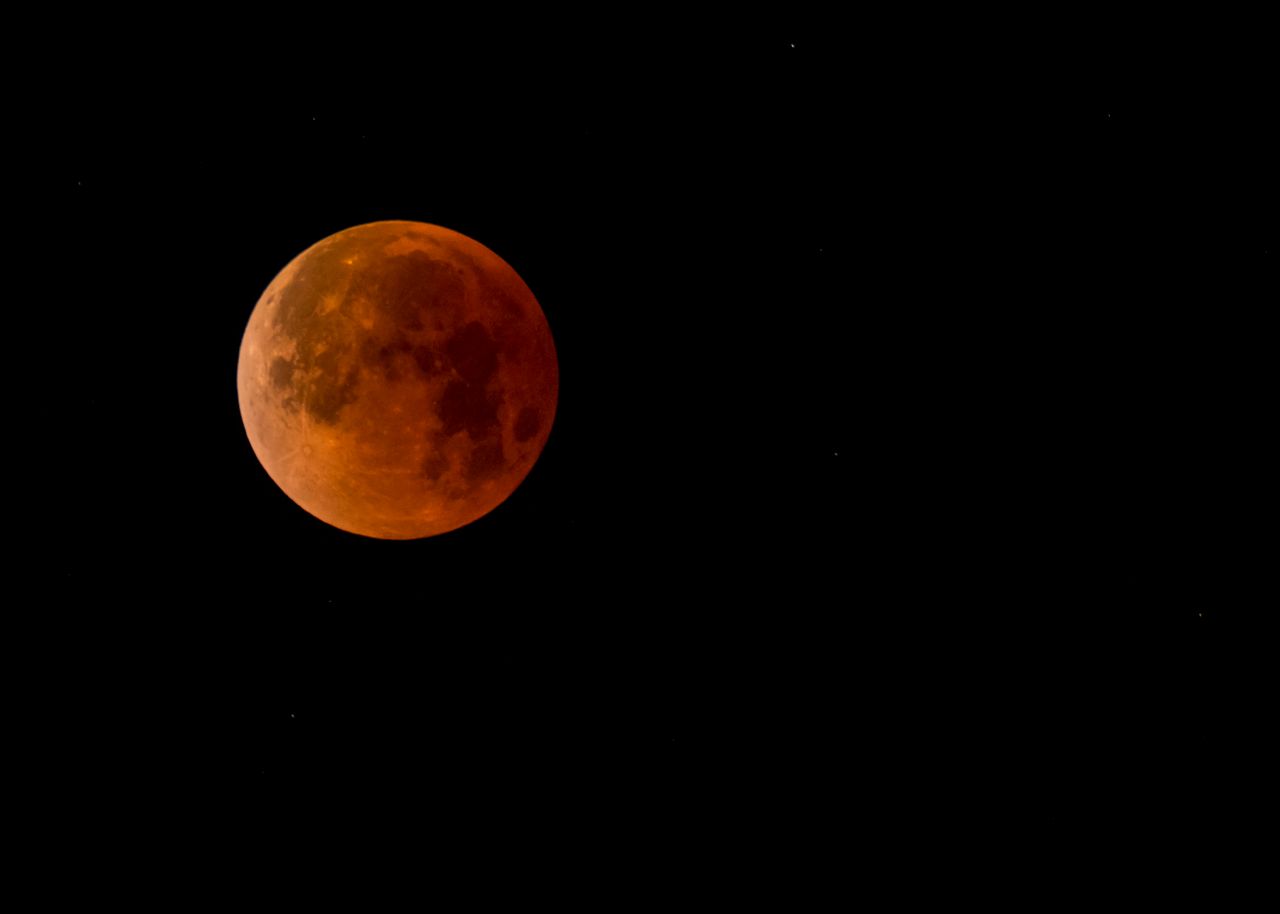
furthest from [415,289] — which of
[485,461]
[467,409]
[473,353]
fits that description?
[485,461]

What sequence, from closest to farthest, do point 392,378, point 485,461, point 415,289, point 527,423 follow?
point 392,378 → point 415,289 → point 485,461 → point 527,423

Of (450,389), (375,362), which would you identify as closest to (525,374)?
(450,389)

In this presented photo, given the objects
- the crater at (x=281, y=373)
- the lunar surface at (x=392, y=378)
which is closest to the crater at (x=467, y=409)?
the lunar surface at (x=392, y=378)

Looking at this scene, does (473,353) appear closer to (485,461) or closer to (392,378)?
(392,378)

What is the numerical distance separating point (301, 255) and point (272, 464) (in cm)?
96

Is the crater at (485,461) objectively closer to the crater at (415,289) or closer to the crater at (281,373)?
the crater at (415,289)

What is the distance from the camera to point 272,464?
→ 4.10m

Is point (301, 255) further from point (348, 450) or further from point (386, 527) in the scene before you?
point (386, 527)

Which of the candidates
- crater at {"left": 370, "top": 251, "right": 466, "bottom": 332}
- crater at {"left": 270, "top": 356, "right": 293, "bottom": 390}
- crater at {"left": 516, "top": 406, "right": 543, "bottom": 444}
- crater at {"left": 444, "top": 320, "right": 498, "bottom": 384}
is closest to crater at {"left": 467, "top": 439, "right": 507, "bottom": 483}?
crater at {"left": 516, "top": 406, "right": 543, "bottom": 444}

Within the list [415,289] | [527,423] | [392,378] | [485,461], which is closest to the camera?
[392,378]

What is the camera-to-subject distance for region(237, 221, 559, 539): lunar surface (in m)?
3.68

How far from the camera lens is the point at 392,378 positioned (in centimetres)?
365

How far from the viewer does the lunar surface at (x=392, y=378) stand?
3.68 meters

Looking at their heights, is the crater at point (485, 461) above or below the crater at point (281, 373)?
below
